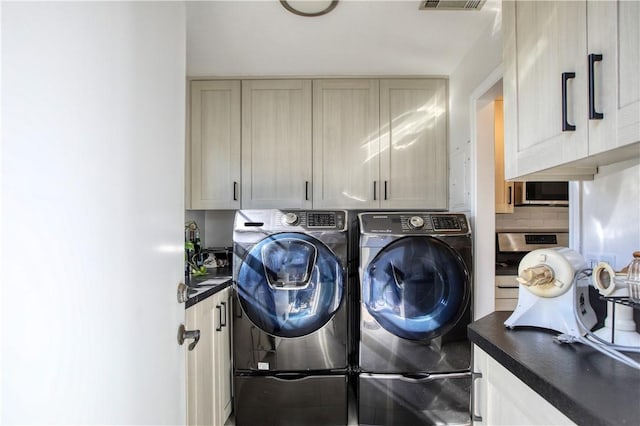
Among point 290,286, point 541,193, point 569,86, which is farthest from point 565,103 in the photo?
point 541,193

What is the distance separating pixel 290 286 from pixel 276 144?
3.49 ft

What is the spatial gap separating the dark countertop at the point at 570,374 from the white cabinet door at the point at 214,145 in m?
2.04

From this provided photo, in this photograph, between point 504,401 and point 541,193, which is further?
point 541,193

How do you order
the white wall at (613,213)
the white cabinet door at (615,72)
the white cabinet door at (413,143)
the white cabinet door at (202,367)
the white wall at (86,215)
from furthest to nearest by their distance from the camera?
the white cabinet door at (413,143) → the white cabinet door at (202,367) → the white wall at (613,213) → the white cabinet door at (615,72) → the white wall at (86,215)

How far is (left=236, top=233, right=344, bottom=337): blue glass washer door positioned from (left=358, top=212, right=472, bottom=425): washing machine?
21 cm

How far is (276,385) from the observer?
6.98ft

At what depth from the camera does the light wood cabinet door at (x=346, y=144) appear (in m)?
2.62

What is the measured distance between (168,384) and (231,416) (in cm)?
160

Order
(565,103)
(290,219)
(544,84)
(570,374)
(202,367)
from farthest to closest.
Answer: (290,219) → (202,367) → (544,84) → (565,103) → (570,374)

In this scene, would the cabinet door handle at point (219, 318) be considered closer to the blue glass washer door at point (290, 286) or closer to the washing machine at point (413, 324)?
the blue glass washer door at point (290, 286)

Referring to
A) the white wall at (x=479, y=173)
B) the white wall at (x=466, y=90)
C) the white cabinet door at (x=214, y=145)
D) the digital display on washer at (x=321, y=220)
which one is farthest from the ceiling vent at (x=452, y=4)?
the white cabinet door at (x=214, y=145)

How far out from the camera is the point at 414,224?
7.01ft

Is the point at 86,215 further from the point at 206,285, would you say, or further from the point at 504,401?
the point at 206,285

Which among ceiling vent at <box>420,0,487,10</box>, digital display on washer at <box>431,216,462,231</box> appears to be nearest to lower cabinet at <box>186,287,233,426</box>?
digital display on washer at <box>431,216,462,231</box>
